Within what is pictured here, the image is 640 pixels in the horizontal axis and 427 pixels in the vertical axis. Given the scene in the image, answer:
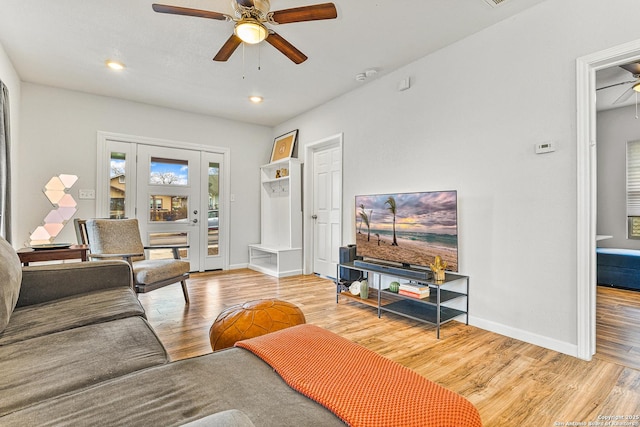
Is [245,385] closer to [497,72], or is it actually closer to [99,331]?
[99,331]

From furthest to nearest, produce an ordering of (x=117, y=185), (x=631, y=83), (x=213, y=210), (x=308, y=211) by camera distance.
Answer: (x=213, y=210) < (x=308, y=211) < (x=117, y=185) < (x=631, y=83)

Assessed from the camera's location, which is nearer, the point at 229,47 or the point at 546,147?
the point at 546,147

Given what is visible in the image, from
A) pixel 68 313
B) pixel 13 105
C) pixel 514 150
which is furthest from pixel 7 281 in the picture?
pixel 514 150

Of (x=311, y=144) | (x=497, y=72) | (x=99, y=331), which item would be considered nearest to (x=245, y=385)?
(x=99, y=331)

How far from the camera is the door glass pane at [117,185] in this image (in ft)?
14.4

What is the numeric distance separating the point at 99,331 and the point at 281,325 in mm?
906

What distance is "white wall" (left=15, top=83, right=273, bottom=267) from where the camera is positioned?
382 cm

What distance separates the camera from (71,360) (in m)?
1.10

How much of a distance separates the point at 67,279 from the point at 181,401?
160cm

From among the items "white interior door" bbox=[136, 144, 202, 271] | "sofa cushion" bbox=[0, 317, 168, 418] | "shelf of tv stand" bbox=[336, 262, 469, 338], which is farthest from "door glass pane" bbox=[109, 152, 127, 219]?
"shelf of tv stand" bbox=[336, 262, 469, 338]

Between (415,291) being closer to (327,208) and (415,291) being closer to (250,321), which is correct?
(250,321)

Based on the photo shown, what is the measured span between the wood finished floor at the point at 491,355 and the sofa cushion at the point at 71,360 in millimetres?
905

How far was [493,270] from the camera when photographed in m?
2.62

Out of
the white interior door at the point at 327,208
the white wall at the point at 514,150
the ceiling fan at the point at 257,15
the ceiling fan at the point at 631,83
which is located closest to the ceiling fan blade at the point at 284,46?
the ceiling fan at the point at 257,15
